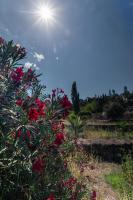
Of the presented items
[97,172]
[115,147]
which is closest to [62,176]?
[97,172]

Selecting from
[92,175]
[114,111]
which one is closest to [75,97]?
[114,111]

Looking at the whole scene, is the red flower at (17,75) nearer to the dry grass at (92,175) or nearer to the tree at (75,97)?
the dry grass at (92,175)

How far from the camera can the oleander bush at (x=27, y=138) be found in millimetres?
3318

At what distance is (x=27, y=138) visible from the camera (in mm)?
3252

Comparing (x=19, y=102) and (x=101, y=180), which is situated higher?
(x=19, y=102)

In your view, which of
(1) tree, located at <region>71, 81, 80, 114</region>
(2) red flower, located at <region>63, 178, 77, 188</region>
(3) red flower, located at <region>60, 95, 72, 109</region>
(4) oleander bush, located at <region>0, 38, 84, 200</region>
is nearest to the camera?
(4) oleander bush, located at <region>0, 38, 84, 200</region>

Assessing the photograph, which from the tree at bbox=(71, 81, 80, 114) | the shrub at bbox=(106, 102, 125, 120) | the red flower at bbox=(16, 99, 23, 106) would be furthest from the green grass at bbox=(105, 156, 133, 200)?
the tree at bbox=(71, 81, 80, 114)

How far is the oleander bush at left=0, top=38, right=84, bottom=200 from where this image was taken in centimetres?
332

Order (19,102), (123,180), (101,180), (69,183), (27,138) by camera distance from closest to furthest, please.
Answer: (27,138) → (19,102) → (69,183) → (123,180) → (101,180)

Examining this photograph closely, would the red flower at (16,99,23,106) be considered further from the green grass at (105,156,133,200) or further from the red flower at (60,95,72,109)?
the green grass at (105,156,133,200)

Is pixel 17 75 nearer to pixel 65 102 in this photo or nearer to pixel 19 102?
pixel 19 102

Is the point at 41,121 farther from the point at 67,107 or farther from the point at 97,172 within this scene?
the point at 97,172

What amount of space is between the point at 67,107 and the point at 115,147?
32.0 ft

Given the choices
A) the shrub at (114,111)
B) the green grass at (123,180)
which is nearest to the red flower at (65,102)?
the green grass at (123,180)
